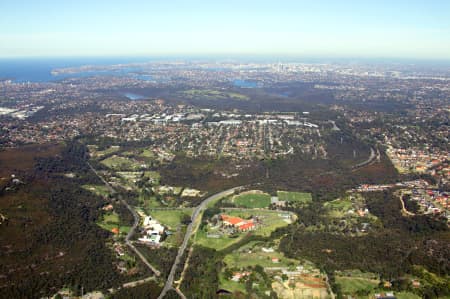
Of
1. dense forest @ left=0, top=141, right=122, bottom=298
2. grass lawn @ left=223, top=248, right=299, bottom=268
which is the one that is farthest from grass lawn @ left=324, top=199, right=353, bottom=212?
dense forest @ left=0, top=141, right=122, bottom=298

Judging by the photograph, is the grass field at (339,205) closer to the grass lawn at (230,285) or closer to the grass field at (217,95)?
the grass lawn at (230,285)

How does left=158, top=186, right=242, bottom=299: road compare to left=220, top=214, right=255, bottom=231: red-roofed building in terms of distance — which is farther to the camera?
left=220, top=214, right=255, bottom=231: red-roofed building

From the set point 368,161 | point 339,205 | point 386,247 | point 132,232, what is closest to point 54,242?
point 132,232

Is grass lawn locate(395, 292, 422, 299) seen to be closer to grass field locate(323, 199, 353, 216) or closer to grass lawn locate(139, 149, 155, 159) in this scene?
grass field locate(323, 199, 353, 216)

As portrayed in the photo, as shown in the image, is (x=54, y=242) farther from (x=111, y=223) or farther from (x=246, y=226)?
(x=246, y=226)

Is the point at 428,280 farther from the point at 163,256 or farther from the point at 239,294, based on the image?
the point at 163,256

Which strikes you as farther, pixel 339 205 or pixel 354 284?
pixel 339 205
